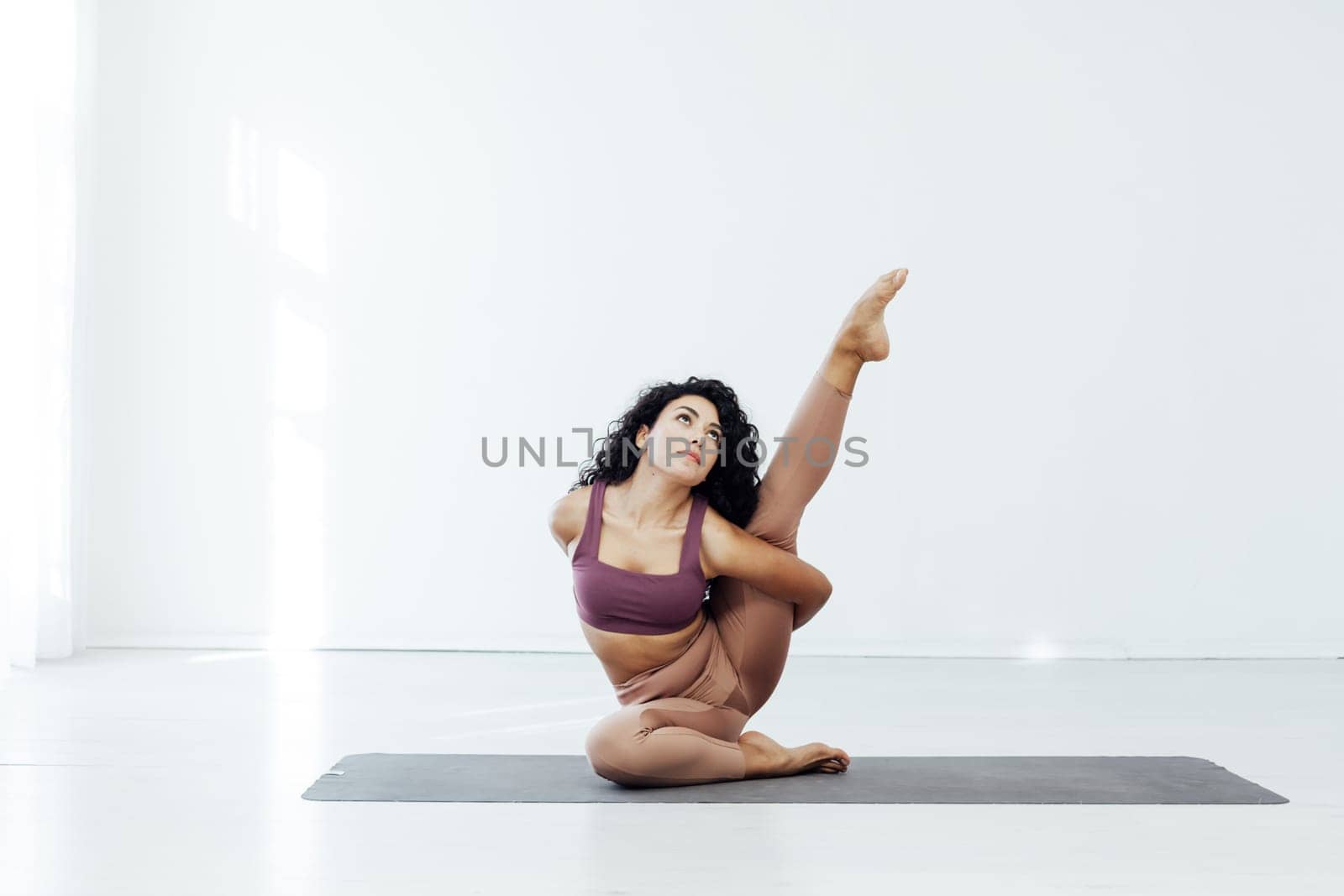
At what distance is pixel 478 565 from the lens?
5.06 metres

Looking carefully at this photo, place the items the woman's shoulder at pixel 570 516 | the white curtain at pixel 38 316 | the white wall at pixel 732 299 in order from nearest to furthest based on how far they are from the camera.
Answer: the woman's shoulder at pixel 570 516, the white curtain at pixel 38 316, the white wall at pixel 732 299

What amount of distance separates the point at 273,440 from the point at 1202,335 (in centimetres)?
366

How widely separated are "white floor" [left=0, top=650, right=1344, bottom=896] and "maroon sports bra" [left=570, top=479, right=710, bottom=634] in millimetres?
407

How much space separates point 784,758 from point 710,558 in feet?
1.48

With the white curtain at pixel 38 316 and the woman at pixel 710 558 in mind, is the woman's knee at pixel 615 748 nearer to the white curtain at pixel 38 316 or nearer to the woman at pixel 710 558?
the woman at pixel 710 558

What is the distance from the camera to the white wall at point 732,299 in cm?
504

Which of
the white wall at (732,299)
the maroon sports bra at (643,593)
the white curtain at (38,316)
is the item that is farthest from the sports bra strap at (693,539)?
the white curtain at (38,316)

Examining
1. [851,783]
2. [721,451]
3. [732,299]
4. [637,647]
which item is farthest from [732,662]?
[732,299]

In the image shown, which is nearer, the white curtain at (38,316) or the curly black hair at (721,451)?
the curly black hair at (721,451)

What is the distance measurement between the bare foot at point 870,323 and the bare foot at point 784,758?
0.85m

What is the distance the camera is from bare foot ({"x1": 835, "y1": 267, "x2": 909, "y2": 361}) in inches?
107

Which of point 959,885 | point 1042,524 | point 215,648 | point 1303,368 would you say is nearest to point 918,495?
point 1042,524

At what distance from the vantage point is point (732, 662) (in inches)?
110

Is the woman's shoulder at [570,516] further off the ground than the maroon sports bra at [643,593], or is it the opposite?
the woman's shoulder at [570,516]
